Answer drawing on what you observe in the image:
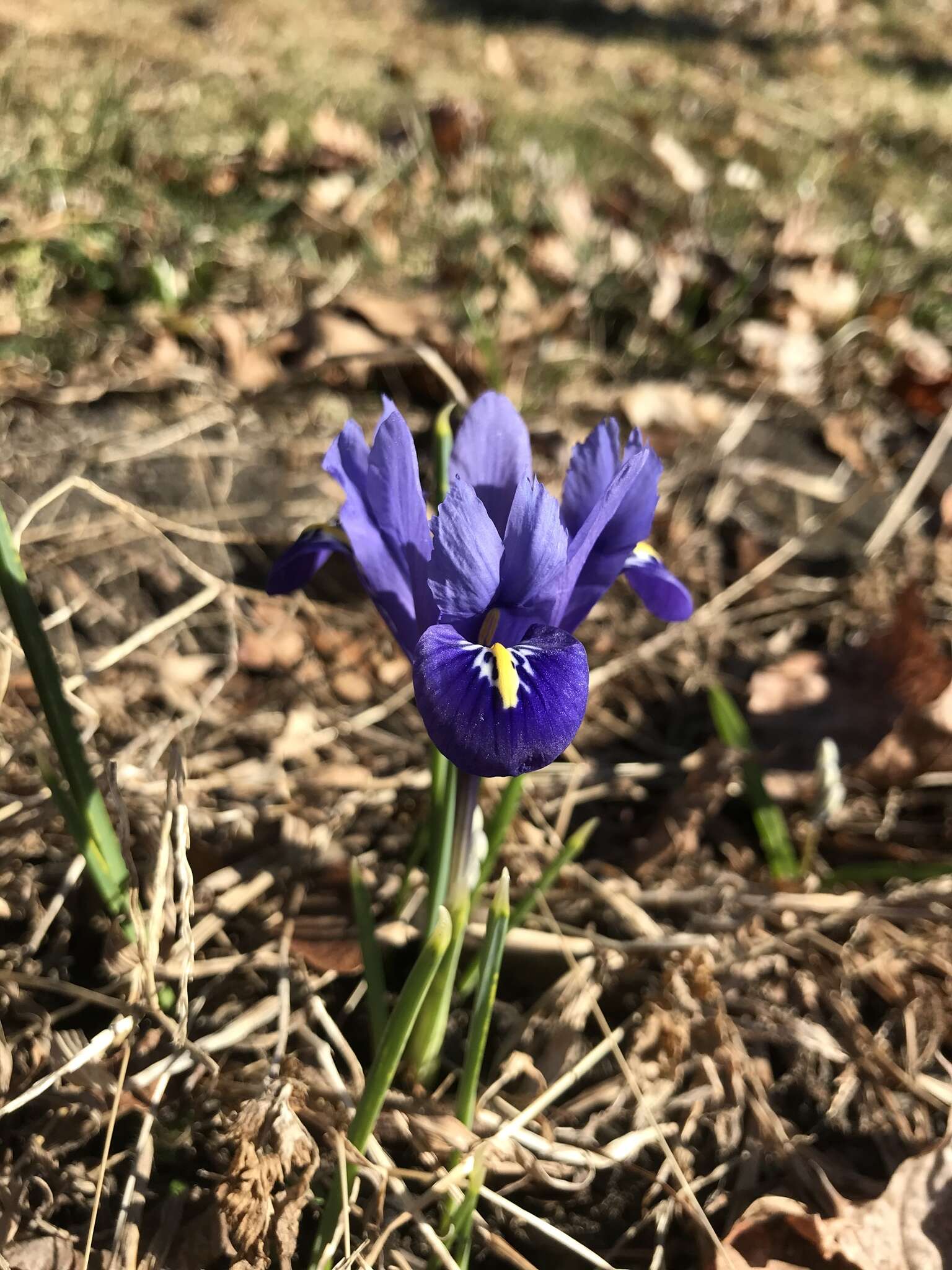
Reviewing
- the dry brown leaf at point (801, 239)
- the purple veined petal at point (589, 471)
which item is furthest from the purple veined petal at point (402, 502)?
the dry brown leaf at point (801, 239)

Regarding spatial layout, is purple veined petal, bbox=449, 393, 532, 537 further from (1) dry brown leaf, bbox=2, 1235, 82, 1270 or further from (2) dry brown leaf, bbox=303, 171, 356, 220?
(2) dry brown leaf, bbox=303, 171, 356, 220

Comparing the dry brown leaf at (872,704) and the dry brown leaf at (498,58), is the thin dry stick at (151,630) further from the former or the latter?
the dry brown leaf at (498,58)

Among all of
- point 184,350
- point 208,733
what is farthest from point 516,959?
point 184,350

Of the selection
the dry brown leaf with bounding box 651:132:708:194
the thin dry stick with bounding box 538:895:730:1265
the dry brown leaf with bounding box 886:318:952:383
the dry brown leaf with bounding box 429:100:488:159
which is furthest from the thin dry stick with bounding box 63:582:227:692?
the dry brown leaf with bounding box 651:132:708:194

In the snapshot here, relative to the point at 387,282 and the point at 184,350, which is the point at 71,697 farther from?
the point at 387,282

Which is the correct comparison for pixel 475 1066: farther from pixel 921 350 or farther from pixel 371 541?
pixel 921 350

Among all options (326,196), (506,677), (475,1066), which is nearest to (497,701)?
(506,677)
